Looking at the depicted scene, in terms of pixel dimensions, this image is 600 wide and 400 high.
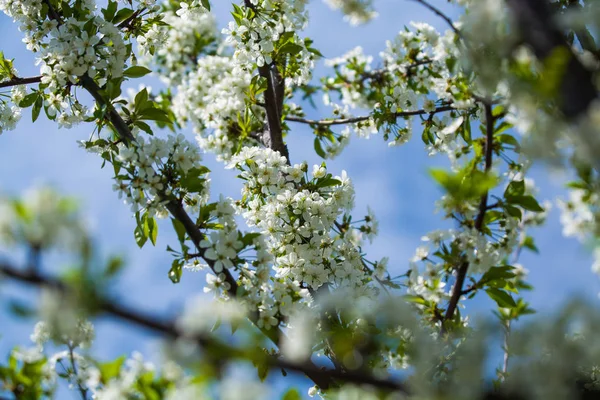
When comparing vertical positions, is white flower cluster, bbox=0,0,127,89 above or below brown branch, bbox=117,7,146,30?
below

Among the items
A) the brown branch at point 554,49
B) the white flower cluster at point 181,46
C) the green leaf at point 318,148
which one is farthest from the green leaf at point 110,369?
the white flower cluster at point 181,46

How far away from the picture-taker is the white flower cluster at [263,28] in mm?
4523

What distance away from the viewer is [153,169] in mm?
3186

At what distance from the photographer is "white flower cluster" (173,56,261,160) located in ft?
16.9

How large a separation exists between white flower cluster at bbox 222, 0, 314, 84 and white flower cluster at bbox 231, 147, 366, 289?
89 cm

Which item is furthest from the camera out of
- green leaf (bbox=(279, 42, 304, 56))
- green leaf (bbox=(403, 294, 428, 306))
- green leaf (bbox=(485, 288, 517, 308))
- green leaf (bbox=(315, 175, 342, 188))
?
green leaf (bbox=(279, 42, 304, 56))

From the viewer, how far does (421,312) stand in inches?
154

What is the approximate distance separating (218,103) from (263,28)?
1027 mm

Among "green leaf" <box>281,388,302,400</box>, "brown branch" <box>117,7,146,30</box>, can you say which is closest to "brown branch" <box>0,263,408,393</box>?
"green leaf" <box>281,388,302,400</box>

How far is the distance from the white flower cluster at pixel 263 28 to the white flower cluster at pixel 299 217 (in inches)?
35.2

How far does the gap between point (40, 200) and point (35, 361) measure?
4.10 feet

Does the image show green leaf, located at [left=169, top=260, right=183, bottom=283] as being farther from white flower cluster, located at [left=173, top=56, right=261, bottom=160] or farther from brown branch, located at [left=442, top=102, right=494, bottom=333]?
white flower cluster, located at [left=173, top=56, right=261, bottom=160]

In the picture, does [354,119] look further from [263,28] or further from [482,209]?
[482,209]

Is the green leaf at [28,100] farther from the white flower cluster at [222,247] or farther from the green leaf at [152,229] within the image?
the white flower cluster at [222,247]
